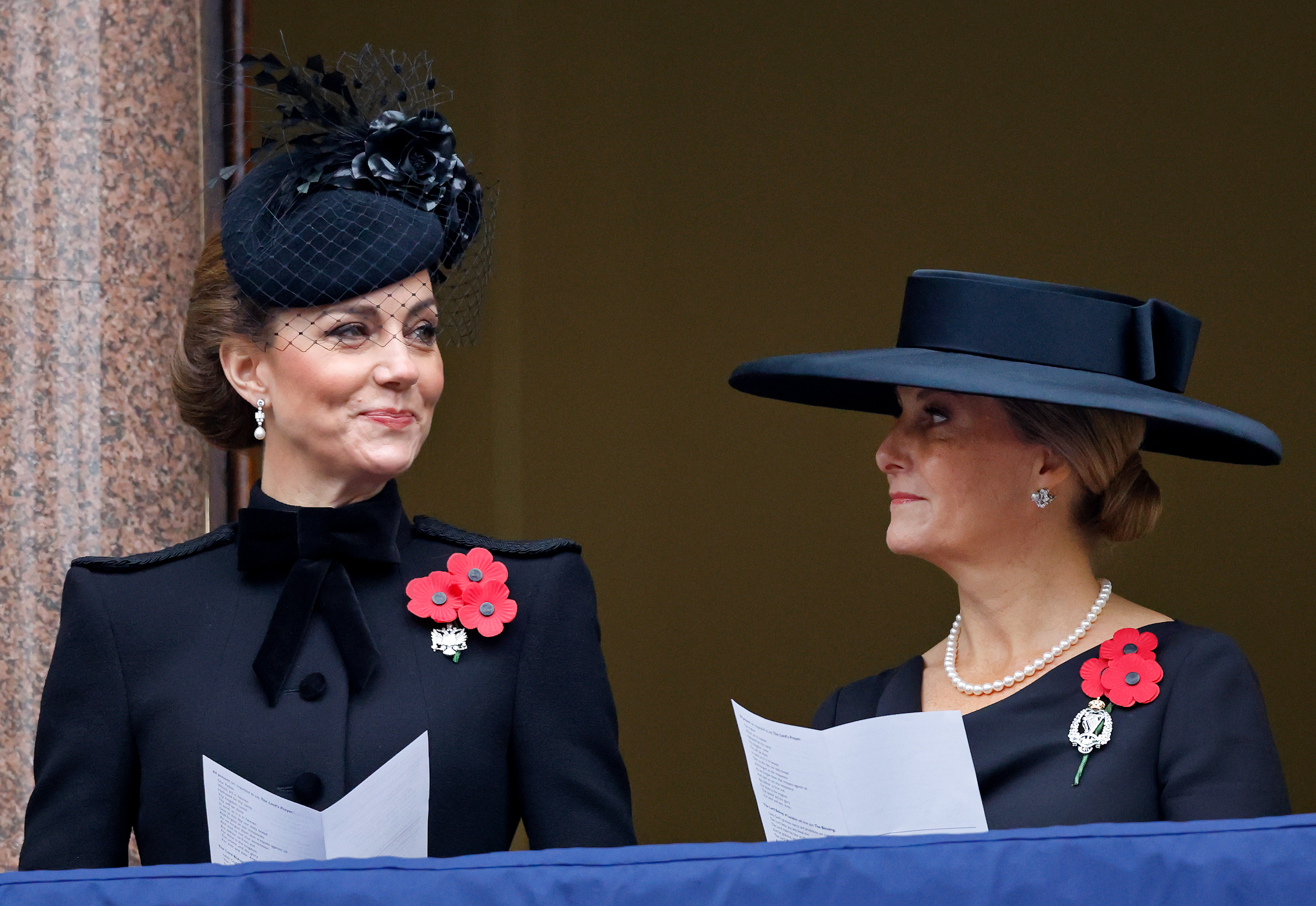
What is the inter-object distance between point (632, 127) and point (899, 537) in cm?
352

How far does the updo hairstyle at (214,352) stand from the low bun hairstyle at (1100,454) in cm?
97

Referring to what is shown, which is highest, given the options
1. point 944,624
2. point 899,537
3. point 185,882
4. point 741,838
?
point 899,537

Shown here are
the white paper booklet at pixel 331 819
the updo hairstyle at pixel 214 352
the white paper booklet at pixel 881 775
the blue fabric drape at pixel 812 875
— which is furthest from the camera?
the updo hairstyle at pixel 214 352

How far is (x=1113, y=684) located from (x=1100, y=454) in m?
0.30

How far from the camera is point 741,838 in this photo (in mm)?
5324

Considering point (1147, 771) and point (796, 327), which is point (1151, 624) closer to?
point (1147, 771)

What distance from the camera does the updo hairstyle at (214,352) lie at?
2.00m

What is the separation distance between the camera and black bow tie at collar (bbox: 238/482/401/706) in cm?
189

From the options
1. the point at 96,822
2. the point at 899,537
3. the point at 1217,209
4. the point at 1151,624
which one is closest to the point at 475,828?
the point at 96,822

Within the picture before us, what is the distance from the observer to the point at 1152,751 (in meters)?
1.90

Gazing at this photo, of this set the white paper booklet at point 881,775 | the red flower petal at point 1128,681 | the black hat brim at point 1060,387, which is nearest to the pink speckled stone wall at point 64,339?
the black hat brim at point 1060,387

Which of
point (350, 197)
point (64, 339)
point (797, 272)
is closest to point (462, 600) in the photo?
point (350, 197)

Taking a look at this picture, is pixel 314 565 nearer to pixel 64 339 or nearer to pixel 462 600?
pixel 462 600

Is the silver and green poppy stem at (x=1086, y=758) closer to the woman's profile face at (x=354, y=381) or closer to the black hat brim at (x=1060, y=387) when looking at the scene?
the black hat brim at (x=1060, y=387)
